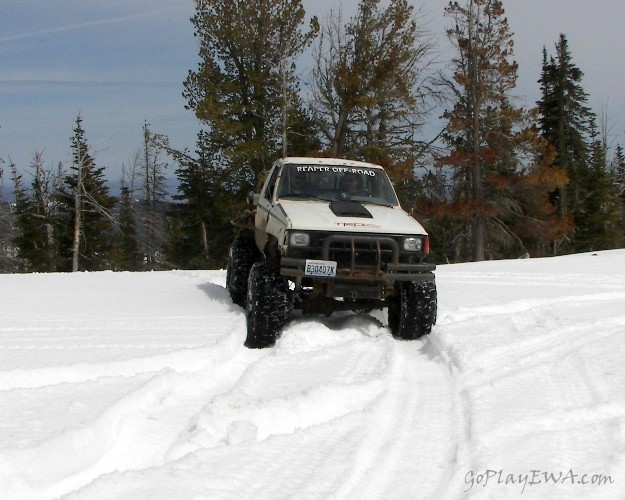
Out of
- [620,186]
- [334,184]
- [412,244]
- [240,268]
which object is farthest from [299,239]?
[620,186]

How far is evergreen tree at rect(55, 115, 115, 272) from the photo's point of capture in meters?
34.1

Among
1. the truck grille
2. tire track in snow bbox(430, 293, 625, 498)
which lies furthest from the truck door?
tire track in snow bbox(430, 293, 625, 498)

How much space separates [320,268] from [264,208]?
198cm

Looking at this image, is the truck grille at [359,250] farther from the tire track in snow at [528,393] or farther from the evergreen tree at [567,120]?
the evergreen tree at [567,120]

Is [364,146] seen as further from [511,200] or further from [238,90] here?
[511,200]

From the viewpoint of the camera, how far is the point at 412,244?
6789mm

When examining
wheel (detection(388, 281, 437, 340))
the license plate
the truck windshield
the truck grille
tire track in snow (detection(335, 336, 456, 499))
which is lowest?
tire track in snow (detection(335, 336, 456, 499))

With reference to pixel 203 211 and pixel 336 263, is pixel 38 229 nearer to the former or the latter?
pixel 203 211

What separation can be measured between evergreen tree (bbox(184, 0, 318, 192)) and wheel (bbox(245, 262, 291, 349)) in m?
19.4

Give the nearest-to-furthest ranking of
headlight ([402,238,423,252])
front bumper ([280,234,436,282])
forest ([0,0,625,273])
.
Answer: front bumper ([280,234,436,282]) < headlight ([402,238,423,252]) < forest ([0,0,625,273])

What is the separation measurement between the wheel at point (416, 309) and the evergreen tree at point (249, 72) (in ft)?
63.2

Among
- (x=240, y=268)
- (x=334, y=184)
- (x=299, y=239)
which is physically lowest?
(x=240, y=268)

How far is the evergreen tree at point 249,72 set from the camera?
26.1 meters

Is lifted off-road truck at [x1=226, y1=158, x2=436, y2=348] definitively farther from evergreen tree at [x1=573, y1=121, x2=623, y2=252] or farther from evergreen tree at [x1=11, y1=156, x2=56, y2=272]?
evergreen tree at [x1=573, y1=121, x2=623, y2=252]
